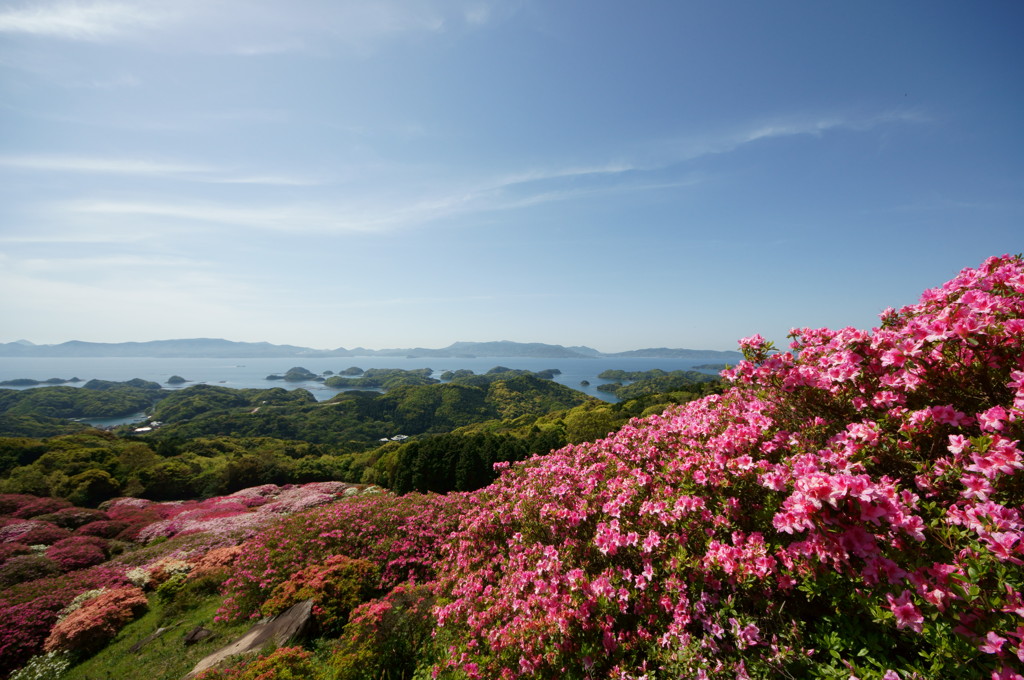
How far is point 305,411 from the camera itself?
10662 cm

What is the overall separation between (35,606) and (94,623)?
3.07 metres

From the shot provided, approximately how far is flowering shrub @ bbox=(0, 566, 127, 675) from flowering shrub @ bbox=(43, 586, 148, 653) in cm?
47

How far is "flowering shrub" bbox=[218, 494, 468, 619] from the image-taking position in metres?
9.24

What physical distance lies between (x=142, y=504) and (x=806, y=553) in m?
37.5

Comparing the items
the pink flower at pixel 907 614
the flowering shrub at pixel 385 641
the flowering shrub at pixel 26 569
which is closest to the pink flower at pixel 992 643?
the pink flower at pixel 907 614

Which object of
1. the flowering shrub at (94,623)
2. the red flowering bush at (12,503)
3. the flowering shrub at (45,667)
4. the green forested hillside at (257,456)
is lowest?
the green forested hillside at (257,456)

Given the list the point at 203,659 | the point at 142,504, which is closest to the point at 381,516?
the point at 203,659

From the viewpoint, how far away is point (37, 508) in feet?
69.9

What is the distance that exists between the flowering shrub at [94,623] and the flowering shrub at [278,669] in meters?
7.97

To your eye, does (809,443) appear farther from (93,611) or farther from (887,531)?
(93,611)

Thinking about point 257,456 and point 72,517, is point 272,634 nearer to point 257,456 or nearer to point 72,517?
point 72,517

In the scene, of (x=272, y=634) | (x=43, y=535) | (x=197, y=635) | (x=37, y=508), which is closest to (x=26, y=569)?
(x=43, y=535)

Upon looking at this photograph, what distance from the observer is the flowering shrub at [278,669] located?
17.0ft

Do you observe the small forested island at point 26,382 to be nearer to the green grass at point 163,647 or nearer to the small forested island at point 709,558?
the small forested island at point 709,558
